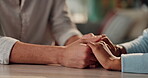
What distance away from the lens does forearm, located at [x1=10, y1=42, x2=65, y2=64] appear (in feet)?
4.03

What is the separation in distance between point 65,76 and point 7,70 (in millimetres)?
207

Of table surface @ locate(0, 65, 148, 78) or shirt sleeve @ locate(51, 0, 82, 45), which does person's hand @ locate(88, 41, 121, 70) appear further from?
shirt sleeve @ locate(51, 0, 82, 45)

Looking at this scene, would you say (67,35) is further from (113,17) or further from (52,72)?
(113,17)

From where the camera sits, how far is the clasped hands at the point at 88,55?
3.72 ft

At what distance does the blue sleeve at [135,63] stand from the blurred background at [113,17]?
2.52 metres

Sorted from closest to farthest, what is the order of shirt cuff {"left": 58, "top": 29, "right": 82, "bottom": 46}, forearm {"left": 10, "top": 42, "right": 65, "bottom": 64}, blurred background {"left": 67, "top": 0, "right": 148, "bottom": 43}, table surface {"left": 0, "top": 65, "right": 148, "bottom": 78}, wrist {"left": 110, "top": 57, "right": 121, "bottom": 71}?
table surface {"left": 0, "top": 65, "right": 148, "bottom": 78}, wrist {"left": 110, "top": 57, "right": 121, "bottom": 71}, forearm {"left": 10, "top": 42, "right": 65, "bottom": 64}, shirt cuff {"left": 58, "top": 29, "right": 82, "bottom": 46}, blurred background {"left": 67, "top": 0, "right": 148, "bottom": 43}

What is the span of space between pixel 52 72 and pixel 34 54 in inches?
8.1

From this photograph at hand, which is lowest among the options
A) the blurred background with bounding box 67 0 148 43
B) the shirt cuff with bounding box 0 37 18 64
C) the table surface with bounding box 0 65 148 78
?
the blurred background with bounding box 67 0 148 43

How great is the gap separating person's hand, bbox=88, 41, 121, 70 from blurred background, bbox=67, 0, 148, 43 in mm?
2410

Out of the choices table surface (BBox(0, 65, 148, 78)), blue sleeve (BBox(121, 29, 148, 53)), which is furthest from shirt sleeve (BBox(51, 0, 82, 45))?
table surface (BBox(0, 65, 148, 78))

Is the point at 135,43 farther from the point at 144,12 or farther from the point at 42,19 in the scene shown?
the point at 144,12

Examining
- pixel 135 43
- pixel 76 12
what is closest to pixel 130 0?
pixel 76 12

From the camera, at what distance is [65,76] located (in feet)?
3.23

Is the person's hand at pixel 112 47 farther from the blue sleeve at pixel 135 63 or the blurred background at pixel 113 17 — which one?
the blurred background at pixel 113 17
